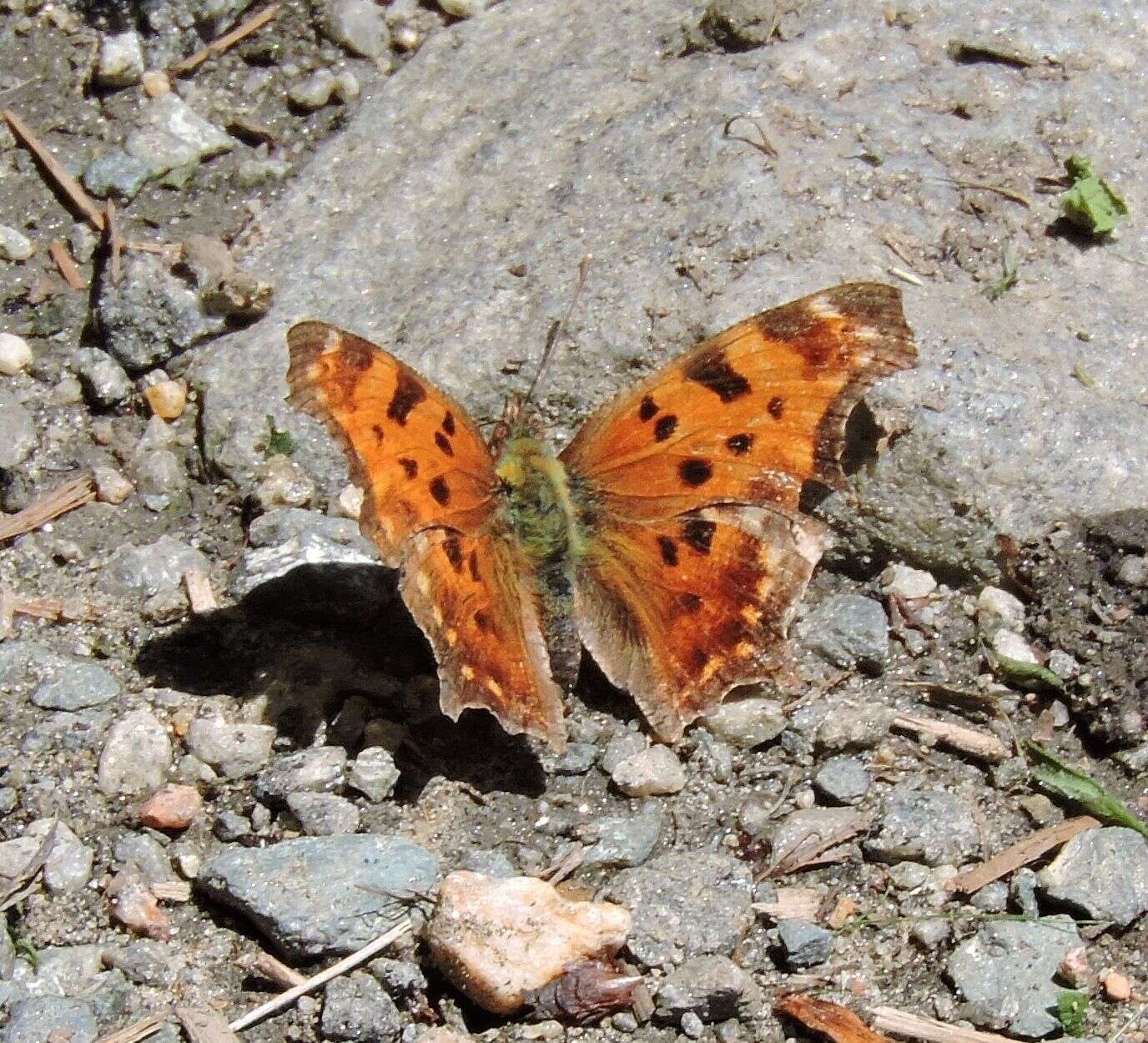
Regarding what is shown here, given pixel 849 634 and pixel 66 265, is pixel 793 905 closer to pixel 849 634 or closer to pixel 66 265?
pixel 849 634

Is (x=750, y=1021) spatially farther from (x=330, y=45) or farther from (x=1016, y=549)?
(x=330, y=45)

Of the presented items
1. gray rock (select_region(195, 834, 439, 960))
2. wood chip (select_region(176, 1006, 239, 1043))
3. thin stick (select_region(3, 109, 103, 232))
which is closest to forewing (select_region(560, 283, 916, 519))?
gray rock (select_region(195, 834, 439, 960))

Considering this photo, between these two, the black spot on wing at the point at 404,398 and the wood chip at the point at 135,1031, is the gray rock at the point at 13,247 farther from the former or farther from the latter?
the wood chip at the point at 135,1031

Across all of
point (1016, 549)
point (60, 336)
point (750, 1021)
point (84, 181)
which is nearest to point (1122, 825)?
point (1016, 549)

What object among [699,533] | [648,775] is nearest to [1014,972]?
[648,775]

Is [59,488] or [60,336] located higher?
[60,336]

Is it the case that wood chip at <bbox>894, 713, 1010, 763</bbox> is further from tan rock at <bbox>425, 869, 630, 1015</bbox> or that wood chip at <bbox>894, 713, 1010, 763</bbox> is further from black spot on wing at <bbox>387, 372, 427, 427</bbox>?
black spot on wing at <bbox>387, 372, 427, 427</bbox>
